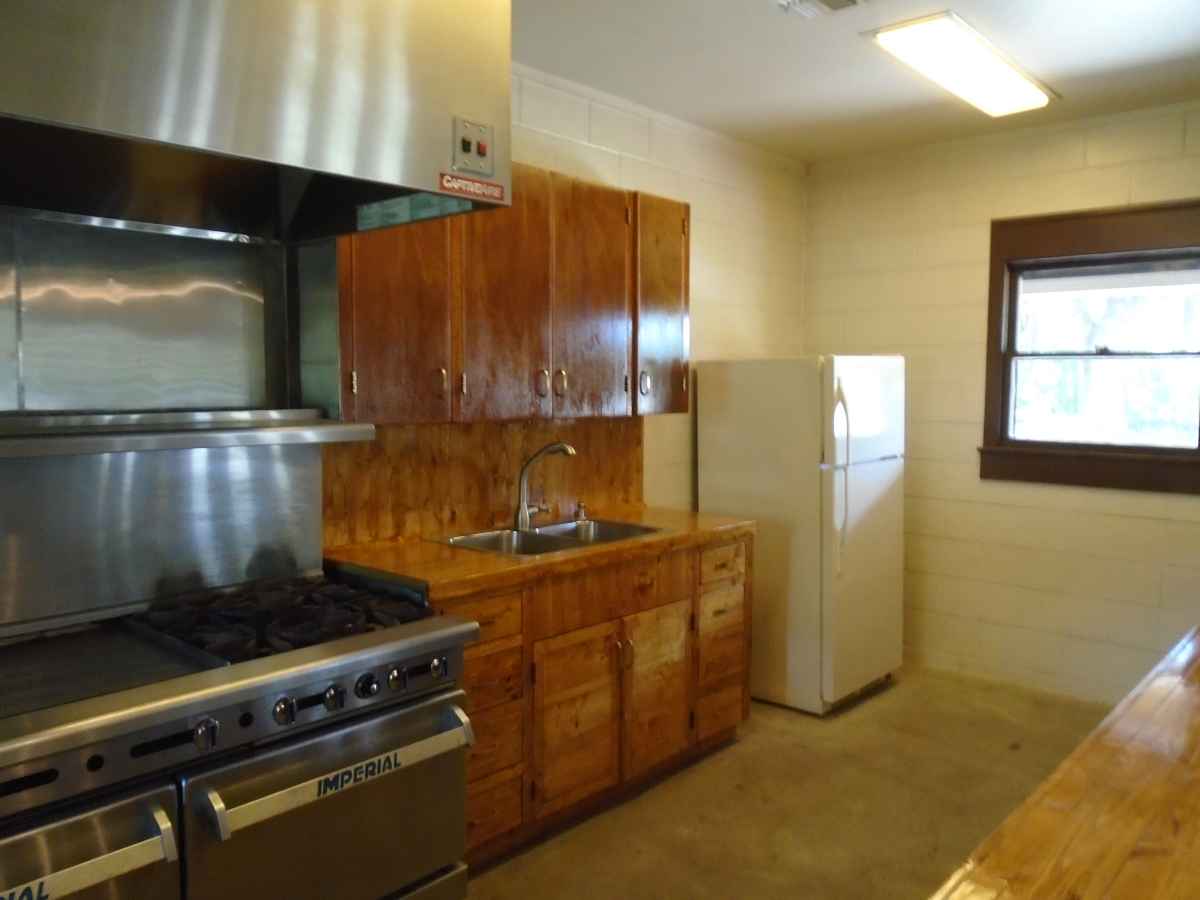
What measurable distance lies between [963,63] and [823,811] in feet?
8.68

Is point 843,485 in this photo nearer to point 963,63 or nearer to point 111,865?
point 963,63

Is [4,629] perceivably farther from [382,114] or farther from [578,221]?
[578,221]

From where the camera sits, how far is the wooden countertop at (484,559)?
2359 mm

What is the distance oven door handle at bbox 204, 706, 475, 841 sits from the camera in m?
1.54

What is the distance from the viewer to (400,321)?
250cm

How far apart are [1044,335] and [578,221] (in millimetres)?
2391

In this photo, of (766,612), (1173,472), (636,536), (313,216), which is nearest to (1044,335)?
(1173,472)

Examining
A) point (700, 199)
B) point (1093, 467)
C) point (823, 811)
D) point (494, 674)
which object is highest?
point (700, 199)

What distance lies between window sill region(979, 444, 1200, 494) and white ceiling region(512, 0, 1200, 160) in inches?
57.5

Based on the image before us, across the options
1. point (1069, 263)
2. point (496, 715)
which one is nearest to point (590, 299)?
point (496, 715)

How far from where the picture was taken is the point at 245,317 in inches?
91.8

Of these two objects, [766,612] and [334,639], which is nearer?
[334,639]

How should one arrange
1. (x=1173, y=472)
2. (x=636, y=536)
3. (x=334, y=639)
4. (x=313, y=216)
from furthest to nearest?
(x=1173, y=472) < (x=636, y=536) < (x=313, y=216) < (x=334, y=639)

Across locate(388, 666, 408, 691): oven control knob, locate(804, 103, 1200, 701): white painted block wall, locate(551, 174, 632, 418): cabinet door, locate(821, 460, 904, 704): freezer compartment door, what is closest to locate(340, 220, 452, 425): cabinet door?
locate(551, 174, 632, 418): cabinet door
